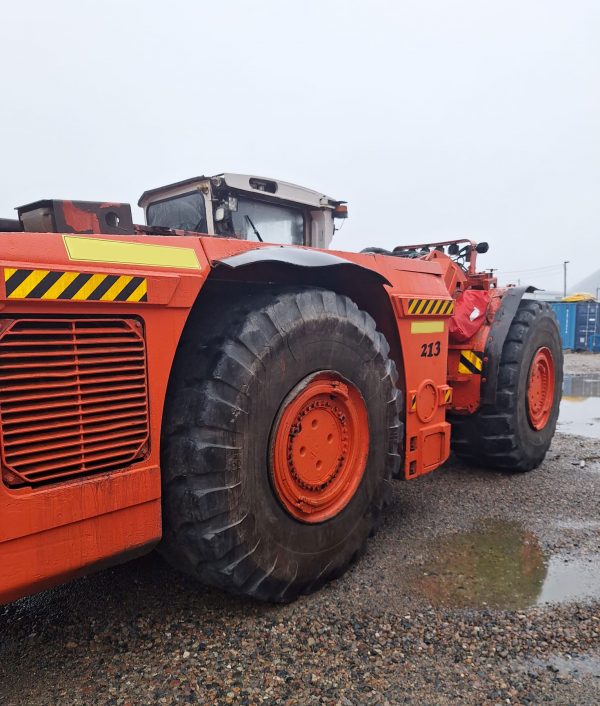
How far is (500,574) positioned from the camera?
279 cm

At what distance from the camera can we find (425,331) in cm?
324

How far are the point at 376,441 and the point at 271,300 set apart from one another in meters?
0.92

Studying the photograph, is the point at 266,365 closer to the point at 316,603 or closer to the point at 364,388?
the point at 364,388

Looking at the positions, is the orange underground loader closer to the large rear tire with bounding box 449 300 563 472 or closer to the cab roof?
the cab roof

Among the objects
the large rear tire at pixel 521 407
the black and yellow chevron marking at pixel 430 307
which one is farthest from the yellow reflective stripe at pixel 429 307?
the large rear tire at pixel 521 407

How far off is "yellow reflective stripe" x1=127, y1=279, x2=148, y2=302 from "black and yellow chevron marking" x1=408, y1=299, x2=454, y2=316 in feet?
5.46

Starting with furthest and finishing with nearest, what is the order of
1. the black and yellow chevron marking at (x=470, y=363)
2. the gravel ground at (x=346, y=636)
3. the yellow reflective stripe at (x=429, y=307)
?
1. the black and yellow chevron marking at (x=470, y=363)
2. the yellow reflective stripe at (x=429, y=307)
3. the gravel ground at (x=346, y=636)

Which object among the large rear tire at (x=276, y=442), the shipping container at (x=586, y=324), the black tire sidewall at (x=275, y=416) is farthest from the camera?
the shipping container at (x=586, y=324)

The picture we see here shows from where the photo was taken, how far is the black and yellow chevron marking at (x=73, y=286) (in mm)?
1546

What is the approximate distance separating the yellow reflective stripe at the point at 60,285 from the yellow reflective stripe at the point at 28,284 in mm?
38

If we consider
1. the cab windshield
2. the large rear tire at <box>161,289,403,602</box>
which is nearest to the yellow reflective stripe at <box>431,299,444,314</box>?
the large rear tire at <box>161,289,403,602</box>

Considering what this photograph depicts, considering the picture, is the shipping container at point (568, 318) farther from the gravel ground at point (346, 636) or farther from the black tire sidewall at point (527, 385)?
the gravel ground at point (346, 636)

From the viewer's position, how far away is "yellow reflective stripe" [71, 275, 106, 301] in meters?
1.68

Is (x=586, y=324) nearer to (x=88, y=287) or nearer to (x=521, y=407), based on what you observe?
(x=521, y=407)
